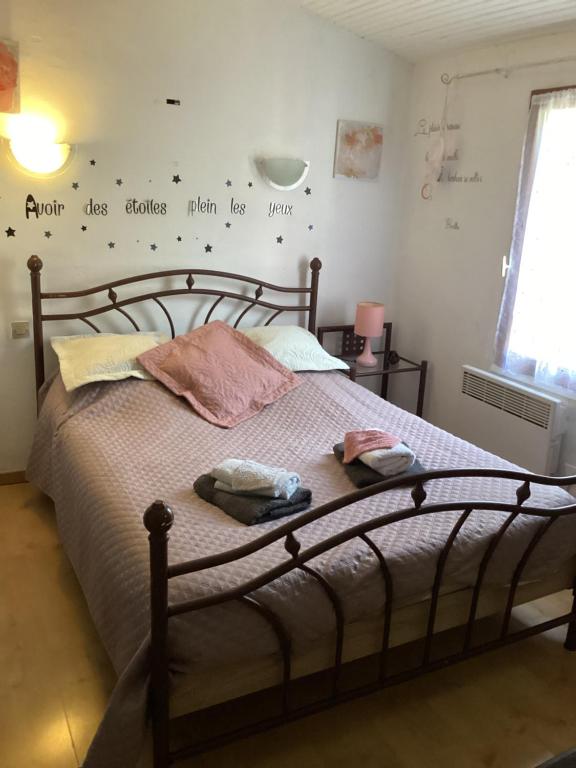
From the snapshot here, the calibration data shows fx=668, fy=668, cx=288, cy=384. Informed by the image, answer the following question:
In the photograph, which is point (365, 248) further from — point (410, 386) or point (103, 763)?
point (103, 763)

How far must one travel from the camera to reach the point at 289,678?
1.83m

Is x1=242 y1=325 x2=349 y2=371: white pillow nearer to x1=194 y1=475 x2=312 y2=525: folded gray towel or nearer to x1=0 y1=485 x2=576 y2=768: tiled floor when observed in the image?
x1=194 y1=475 x2=312 y2=525: folded gray towel

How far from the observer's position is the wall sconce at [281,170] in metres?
3.62

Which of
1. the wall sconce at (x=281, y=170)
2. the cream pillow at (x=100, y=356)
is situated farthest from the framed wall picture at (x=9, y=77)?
the wall sconce at (x=281, y=170)

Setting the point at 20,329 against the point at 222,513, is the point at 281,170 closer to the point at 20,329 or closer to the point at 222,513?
the point at 20,329

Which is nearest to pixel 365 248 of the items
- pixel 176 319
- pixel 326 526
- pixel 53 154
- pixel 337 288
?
pixel 337 288

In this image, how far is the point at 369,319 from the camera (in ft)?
12.7

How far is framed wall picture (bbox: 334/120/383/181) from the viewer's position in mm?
3838

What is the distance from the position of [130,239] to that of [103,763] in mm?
2485

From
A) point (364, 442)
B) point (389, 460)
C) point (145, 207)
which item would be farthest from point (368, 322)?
point (389, 460)

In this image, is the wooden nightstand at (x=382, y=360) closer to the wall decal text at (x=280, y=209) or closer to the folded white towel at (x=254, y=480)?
the wall decal text at (x=280, y=209)

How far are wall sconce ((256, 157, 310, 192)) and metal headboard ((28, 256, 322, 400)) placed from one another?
0.47 m

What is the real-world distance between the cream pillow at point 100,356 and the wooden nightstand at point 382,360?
1.20m

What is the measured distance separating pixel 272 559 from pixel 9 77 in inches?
97.5
